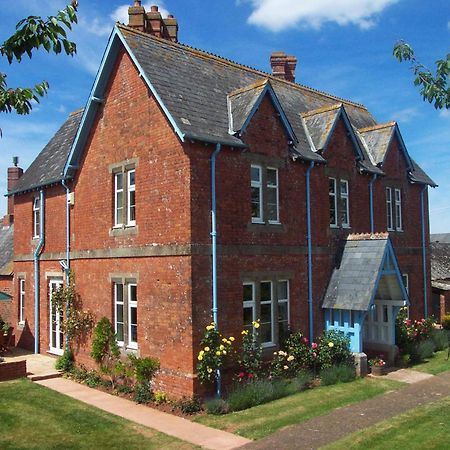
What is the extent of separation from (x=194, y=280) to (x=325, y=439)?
4.93 meters

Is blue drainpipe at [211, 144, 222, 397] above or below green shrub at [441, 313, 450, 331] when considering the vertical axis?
above

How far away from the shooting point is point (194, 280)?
1353cm

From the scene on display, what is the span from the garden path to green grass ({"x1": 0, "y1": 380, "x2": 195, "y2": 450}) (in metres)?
2.00

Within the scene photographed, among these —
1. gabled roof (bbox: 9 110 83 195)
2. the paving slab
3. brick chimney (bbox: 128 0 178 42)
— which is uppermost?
brick chimney (bbox: 128 0 178 42)

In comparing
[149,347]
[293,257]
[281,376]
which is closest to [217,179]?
[293,257]

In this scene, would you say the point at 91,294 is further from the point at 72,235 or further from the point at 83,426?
the point at 83,426

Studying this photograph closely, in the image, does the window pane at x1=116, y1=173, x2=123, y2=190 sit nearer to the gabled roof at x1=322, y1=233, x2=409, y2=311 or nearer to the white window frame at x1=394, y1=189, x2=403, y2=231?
the gabled roof at x1=322, y1=233, x2=409, y2=311

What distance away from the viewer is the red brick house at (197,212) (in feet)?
46.0

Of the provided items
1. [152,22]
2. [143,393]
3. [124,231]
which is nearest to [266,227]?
[124,231]

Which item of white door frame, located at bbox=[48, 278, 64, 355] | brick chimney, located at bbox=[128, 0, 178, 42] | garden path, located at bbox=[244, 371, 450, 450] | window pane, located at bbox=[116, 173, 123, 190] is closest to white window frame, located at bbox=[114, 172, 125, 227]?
window pane, located at bbox=[116, 173, 123, 190]

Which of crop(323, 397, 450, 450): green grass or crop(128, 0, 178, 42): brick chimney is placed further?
crop(128, 0, 178, 42): brick chimney

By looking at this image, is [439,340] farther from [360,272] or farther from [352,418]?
[352,418]

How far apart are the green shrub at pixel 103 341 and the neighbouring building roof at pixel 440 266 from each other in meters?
18.1

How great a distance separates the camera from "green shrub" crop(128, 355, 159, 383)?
14.1m
